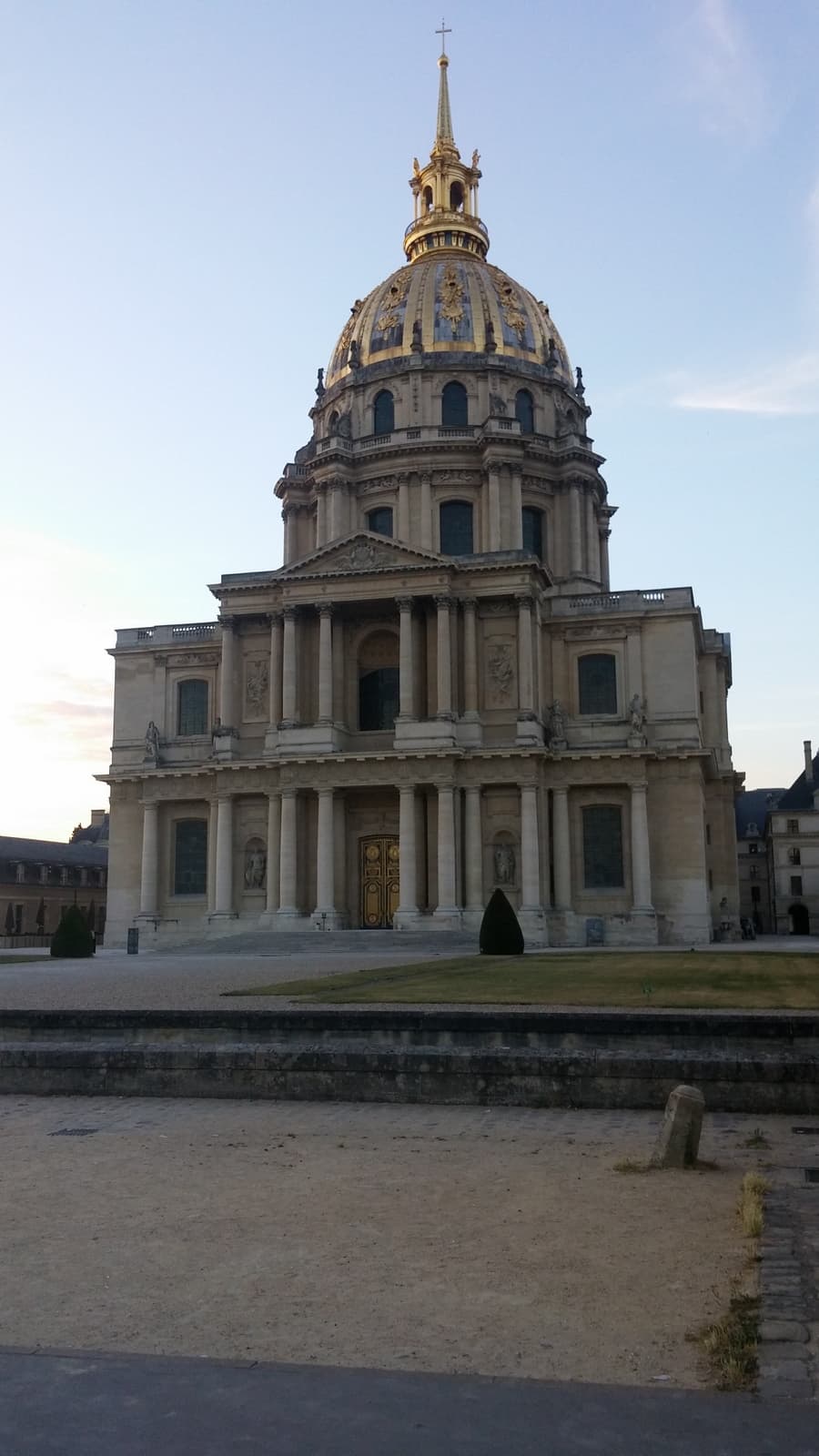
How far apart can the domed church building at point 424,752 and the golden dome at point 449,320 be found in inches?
294

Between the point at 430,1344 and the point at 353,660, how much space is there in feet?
172

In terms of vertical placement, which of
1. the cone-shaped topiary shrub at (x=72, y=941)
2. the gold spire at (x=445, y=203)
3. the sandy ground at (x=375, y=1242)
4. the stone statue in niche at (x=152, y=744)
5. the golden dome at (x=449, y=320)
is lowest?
the sandy ground at (x=375, y=1242)

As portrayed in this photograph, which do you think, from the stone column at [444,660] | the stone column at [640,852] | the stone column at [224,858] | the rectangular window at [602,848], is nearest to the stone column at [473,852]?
the stone column at [444,660]

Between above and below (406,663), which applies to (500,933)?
below

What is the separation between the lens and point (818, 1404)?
16.4 feet

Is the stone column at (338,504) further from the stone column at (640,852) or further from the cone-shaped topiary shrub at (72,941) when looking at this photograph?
the cone-shaped topiary shrub at (72,941)

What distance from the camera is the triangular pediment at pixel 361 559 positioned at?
5375 cm

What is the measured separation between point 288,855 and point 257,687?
8259mm

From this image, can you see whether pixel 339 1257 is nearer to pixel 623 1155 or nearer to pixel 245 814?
pixel 623 1155

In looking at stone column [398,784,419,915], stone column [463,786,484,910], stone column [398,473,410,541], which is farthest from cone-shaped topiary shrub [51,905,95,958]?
stone column [398,473,410,541]

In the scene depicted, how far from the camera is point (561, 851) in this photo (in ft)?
174

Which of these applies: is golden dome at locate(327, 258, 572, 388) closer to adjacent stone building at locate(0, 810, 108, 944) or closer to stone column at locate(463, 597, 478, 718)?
stone column at locate(463, 597, 478, 718)

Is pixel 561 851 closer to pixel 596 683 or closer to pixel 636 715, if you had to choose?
pixel 636 715

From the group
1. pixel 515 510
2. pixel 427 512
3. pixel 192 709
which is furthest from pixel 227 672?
pixel 515 510
